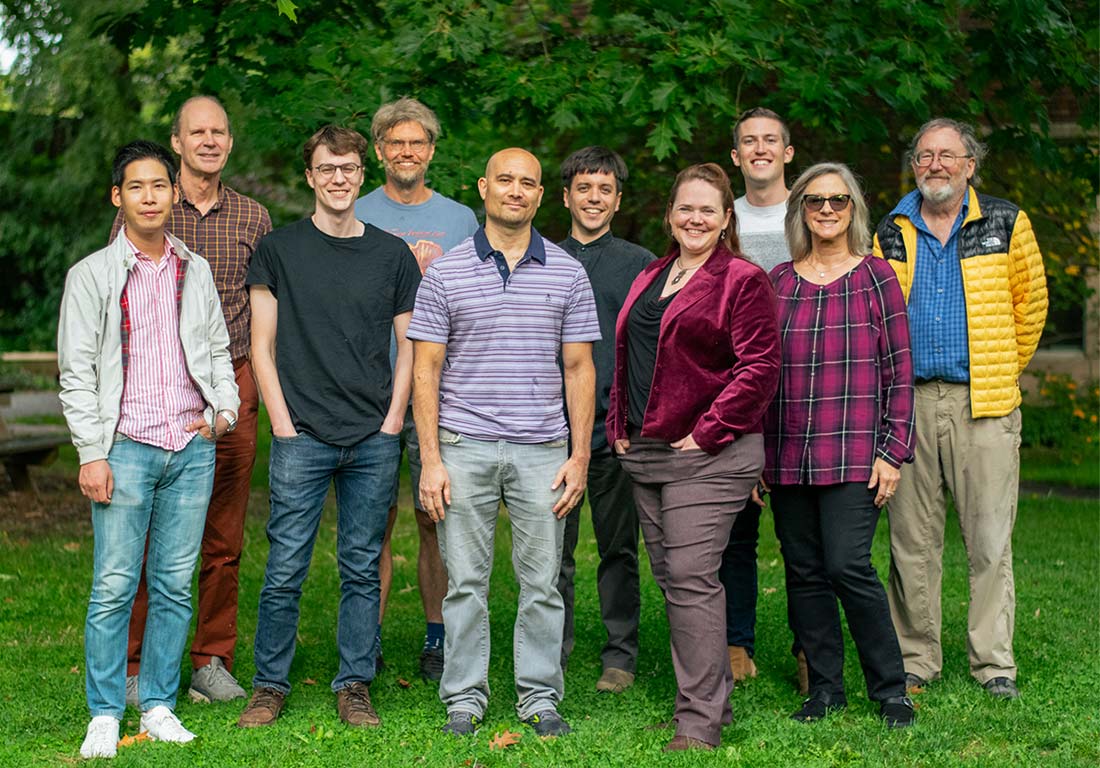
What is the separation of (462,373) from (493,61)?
3748 mm

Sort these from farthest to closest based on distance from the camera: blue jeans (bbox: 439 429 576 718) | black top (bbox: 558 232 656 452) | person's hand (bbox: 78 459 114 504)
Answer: black top (bbox: 558 232 656 452)
blue jeans (bbox: 439 429 576 718)
person's hand (bbox: 78 459 114 504)

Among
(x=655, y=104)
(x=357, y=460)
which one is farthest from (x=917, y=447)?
(x=655, y=104)

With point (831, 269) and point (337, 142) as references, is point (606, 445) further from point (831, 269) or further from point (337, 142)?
point (337, 142)

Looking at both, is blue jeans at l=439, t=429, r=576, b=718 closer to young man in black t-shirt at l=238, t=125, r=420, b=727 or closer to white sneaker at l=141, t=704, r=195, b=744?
young man in black t-shirt at l=238, t=125, r=420, b=727

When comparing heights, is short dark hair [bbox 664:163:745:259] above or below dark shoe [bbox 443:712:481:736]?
above

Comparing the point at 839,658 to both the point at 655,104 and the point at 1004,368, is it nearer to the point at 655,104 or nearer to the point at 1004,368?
the point at 1004,368

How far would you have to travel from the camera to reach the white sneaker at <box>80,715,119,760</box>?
16.3 ft

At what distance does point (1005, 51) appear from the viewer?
8.73 metres

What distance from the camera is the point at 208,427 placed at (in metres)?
5.26

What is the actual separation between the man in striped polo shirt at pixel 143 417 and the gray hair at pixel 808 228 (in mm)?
2402

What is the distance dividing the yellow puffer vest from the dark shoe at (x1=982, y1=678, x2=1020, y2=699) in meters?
1.19

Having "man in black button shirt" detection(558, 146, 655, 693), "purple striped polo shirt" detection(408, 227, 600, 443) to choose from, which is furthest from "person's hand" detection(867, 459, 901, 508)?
"purple striped polo shirt" detection(408, 227, 600, 443)

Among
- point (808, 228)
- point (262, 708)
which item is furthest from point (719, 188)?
point (262, 708)

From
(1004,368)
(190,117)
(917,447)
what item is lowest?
(917,447)
